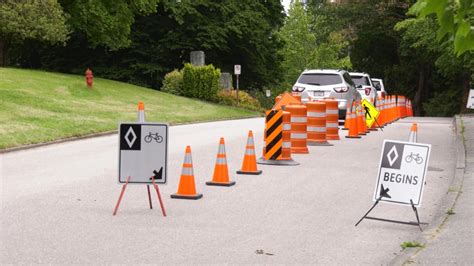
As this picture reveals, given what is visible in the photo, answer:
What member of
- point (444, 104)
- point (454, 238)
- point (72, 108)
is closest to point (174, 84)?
point (72, 108)

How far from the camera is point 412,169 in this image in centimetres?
910

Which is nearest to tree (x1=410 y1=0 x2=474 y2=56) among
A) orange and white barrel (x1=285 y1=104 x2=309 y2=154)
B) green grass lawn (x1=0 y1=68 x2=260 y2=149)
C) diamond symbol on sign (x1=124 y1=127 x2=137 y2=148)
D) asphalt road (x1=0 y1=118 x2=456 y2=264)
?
asphalt road (x1=0 y1=118 x2=456 y2=264)

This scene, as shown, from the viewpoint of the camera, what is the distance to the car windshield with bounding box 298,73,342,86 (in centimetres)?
2602

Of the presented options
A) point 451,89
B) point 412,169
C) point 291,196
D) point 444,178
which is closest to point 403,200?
point 412,169

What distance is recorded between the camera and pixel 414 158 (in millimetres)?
9078

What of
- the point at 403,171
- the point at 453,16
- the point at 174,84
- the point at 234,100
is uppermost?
the point at 453,16

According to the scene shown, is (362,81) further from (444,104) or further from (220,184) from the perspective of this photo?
(444,104)

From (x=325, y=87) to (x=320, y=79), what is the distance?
48cm

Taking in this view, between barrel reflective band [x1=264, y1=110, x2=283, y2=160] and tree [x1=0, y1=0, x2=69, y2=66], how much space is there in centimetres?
2571

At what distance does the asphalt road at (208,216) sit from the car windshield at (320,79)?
399 inches

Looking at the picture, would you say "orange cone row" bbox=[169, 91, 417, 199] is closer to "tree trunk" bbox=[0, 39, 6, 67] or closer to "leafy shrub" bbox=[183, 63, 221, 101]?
"leafy shrub" bbox=[183, 63, 221, 101]

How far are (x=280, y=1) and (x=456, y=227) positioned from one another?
51.2 m

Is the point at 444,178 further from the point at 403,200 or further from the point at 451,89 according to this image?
the point at 451,89

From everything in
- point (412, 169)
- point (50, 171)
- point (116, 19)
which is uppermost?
point (116, 19)
